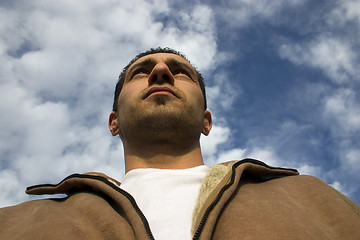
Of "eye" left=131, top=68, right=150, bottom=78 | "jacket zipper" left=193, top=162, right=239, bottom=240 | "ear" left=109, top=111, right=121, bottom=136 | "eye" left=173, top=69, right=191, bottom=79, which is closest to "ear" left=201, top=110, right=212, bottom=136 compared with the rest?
"eye" left=173, top=69, right=191, bottom=79

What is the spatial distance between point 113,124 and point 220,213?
2.35 metres

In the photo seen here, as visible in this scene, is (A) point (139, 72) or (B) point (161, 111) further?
(A) point (139, 72)

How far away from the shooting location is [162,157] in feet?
9.78

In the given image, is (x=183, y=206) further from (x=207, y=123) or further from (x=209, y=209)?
(x=207, y=123)

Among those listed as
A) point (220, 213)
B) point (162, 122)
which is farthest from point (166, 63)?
point (220, 213)

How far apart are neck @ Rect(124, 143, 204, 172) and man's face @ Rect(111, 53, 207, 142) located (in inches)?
8.6

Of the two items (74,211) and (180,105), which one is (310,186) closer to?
(180,105)

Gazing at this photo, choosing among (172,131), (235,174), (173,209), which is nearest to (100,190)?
(173,209)

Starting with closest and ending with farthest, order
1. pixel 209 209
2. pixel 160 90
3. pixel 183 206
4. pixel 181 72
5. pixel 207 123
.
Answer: pixel 209 209 → pixel 183 206 → pixel 160 90 → pixel 181 72 → pixel 207 123

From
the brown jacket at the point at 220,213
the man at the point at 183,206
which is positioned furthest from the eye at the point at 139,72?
the brown jacket at the point at 220,213

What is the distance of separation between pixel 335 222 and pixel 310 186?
1.15 feet

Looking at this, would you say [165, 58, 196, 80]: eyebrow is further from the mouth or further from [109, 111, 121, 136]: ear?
[109, 111, 121, 136]: ear

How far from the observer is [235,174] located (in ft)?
6.72

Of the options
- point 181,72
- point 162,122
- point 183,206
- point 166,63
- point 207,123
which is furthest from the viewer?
point 207,123
